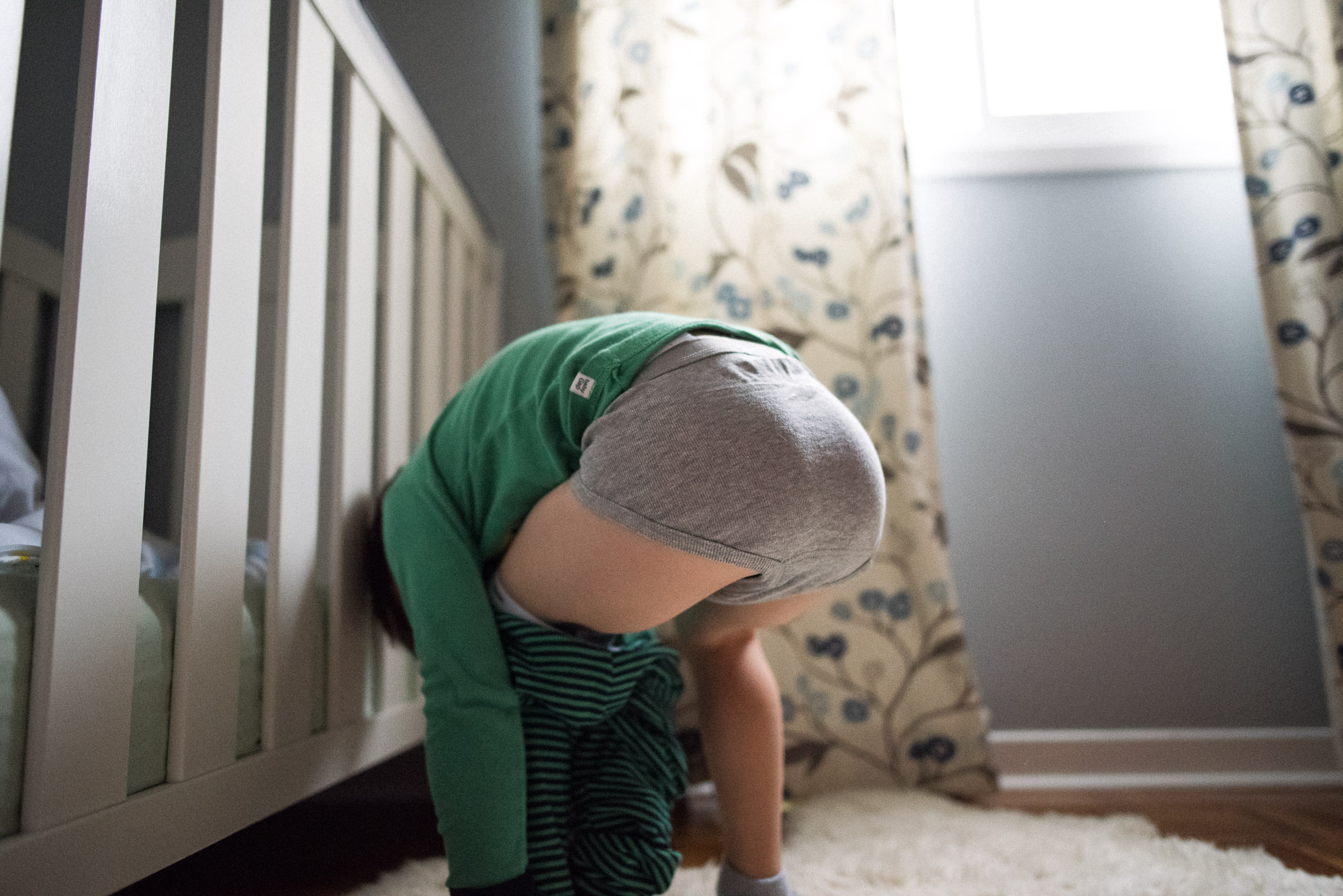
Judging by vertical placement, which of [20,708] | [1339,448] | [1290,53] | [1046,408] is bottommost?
[20,708]

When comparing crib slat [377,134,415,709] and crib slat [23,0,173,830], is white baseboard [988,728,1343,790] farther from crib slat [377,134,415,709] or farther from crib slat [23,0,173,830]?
crib slat [23,0,173,830]

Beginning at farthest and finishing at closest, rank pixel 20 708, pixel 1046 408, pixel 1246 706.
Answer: pixel 1046 408
pixel 1246 706
pixel 20 708

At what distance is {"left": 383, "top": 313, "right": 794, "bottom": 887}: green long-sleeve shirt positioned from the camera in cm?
56

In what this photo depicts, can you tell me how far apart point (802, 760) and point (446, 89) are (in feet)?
4.34

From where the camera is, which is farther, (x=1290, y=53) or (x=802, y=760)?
(x=1290, y=53)

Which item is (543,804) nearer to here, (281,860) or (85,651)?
(85,651)

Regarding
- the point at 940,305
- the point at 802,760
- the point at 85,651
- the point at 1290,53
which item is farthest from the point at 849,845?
the point at 1290,53

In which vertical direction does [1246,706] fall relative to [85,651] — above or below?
below

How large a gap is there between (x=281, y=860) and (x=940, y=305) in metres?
1.26

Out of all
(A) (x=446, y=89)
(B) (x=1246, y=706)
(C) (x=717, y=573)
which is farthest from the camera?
(A) (x=446, y=89)

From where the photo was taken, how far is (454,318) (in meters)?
1.25

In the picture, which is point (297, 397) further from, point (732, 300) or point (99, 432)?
point (732, 300)

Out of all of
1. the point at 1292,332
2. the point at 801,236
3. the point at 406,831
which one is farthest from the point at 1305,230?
the point at 406,831

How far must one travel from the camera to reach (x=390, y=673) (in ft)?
3.08
